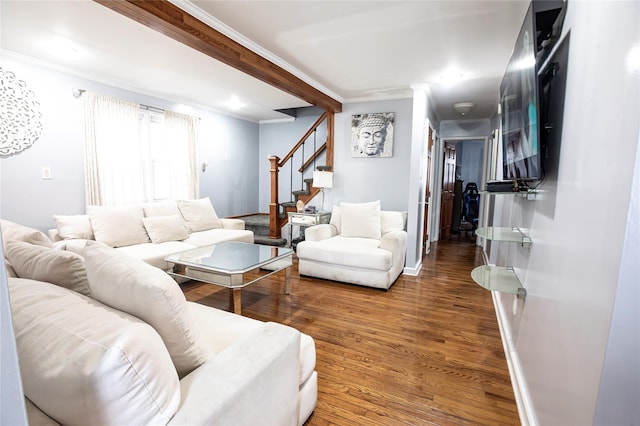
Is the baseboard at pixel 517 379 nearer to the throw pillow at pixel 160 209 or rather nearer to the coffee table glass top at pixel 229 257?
the coffee table glass top at pixel 229 257

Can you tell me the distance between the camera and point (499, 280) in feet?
6.61

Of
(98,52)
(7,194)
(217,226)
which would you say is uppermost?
(98,52)

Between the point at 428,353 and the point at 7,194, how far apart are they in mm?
4115

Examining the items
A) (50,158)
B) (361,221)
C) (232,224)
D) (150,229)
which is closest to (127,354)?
(150,229)

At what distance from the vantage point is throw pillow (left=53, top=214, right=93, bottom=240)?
309 centimetres

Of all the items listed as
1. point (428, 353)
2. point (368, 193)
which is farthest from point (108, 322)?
point (368, 193)

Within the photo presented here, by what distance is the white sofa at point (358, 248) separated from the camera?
3299 mm

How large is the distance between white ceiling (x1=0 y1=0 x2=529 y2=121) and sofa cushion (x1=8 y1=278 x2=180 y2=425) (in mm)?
2139

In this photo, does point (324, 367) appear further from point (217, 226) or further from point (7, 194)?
point (7, 194)

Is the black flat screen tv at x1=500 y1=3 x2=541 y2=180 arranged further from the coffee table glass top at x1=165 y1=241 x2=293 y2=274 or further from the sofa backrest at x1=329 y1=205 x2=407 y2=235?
the sofa backrest at x1=329 y1=205 x2=407 y2=235

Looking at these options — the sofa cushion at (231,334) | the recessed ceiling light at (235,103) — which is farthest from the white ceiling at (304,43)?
the sofa cushion at (231,334)

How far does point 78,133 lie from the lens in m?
3.51

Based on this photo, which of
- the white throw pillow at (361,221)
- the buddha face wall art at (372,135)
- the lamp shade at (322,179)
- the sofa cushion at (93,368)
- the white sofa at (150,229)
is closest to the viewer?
the sofa cushion at (93,368)

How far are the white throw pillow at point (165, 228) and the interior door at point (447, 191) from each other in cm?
475
